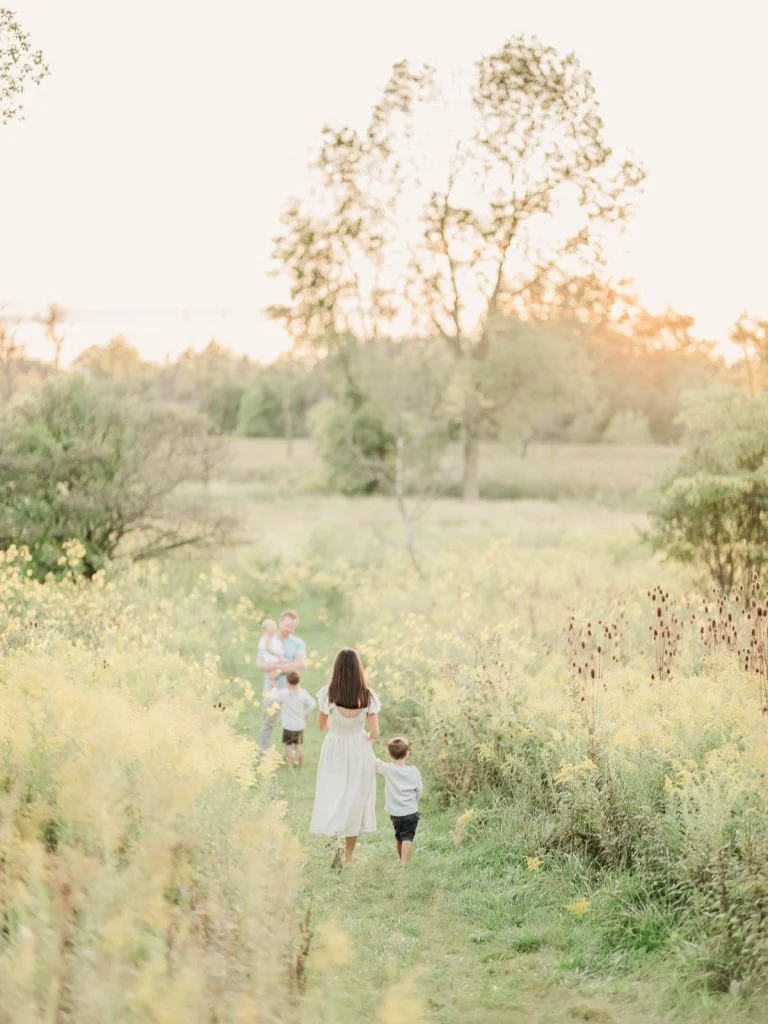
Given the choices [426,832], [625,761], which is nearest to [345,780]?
[426,832]

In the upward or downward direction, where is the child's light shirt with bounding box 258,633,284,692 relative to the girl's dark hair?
downward

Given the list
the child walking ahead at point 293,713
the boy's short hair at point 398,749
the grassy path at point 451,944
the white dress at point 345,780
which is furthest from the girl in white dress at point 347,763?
the child walking ahead at point 293,713

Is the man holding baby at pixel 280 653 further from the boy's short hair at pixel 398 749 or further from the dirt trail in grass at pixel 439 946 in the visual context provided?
the boy's short hair at pixel 398 749

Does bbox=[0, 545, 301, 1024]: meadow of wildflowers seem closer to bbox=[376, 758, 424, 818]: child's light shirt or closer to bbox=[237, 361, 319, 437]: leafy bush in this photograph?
bbox=[376, 758, 424, 818]: child's light shirt

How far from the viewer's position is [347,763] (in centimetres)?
773

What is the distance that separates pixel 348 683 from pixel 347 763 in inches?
23.2

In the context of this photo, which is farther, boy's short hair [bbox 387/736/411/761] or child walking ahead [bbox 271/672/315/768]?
child walking ahead [bbox 271/672/315/768]

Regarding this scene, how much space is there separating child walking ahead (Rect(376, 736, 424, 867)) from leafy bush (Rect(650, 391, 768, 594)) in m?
7.57

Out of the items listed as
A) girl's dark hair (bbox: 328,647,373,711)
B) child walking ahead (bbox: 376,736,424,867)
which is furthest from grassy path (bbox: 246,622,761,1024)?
girl's dark hair (bbox: 328,647,373,711)

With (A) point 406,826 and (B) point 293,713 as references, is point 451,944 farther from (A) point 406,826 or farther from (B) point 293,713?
(B) point 293,713

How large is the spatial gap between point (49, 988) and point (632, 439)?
51.7 metres

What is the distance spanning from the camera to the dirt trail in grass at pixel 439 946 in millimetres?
5234

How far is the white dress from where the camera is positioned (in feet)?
25.0

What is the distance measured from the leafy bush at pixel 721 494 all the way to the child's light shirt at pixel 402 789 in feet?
24.9
